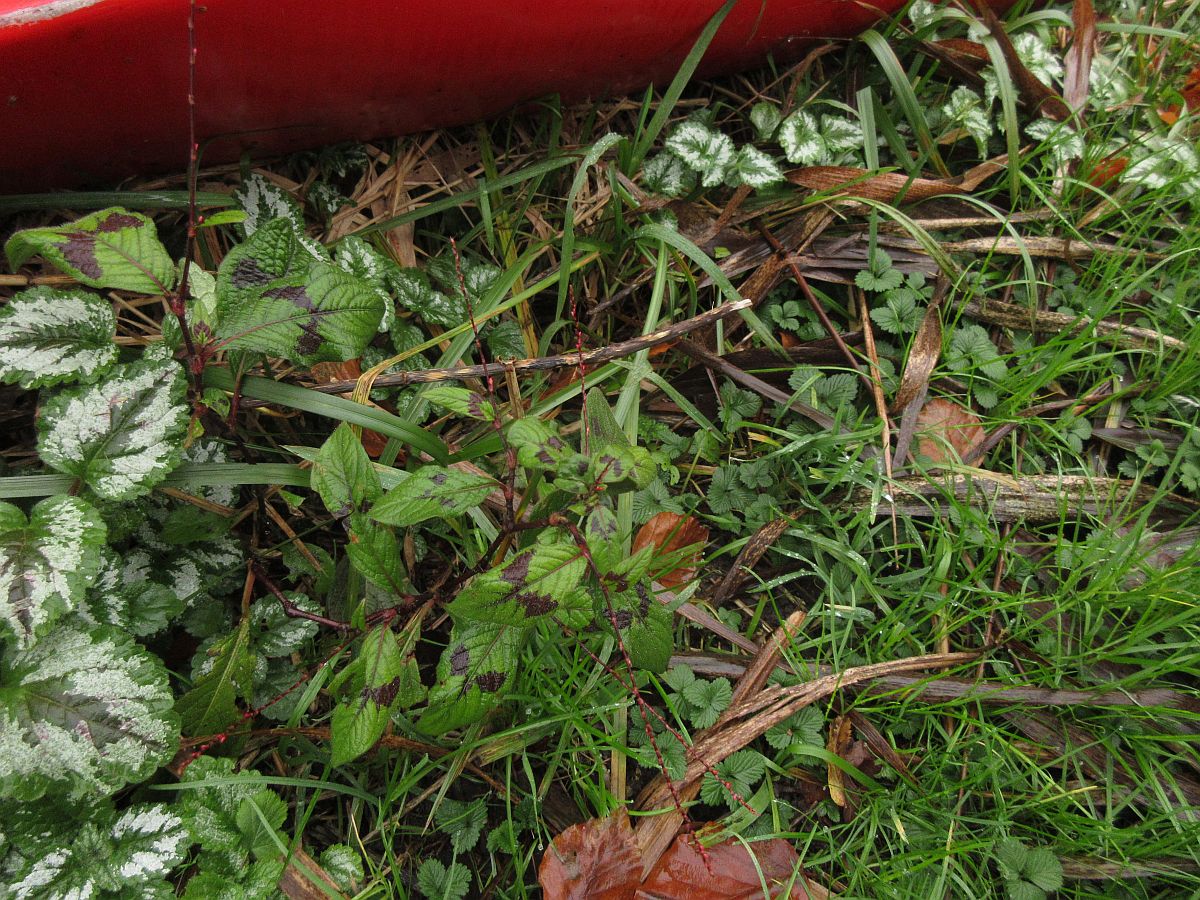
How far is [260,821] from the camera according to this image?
1.25 m

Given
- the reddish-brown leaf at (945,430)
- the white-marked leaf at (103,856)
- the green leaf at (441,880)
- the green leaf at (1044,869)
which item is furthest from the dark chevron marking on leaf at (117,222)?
the green leaf at (1044,869)

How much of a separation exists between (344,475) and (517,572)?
0.33 meters

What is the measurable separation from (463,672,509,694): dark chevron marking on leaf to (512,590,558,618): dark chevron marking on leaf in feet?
0.53

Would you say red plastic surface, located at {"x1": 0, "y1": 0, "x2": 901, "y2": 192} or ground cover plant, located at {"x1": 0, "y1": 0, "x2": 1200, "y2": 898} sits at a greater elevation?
red plastic surface, located at {"x1": 0, "y1": 0, "x2": 901, "y2": 192}

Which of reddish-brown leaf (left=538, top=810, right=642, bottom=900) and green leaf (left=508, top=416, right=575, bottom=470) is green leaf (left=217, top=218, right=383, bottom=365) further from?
reddish-brown leaf (left=538, top=810, right=642, bottom=900)

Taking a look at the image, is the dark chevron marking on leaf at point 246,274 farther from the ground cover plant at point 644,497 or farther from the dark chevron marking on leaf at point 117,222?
the dark chevron marking on leaf at point 117,222

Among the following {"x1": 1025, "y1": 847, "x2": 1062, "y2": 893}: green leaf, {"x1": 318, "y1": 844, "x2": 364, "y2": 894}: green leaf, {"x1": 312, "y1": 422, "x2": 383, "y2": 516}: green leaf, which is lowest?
{"x1": 1025, "y1": 847, "x2": 1062, "y2": 893}: green leaf

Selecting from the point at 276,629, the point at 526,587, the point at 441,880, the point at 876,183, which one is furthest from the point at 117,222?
the point at 876,183

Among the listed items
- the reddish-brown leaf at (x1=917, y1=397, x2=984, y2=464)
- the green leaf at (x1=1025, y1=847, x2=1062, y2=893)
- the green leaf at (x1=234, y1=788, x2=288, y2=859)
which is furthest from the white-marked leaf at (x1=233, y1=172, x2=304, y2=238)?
the green leaf at (x1=1025, y1=847, x2=1062, y2=893)

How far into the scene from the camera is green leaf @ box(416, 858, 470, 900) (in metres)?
1.34

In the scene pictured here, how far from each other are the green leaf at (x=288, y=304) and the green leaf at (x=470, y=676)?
45 cm

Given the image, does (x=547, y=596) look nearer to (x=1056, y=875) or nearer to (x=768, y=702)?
(x=768, y=702)

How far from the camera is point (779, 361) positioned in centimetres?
170

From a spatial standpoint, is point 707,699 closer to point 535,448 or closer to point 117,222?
point 535,448
